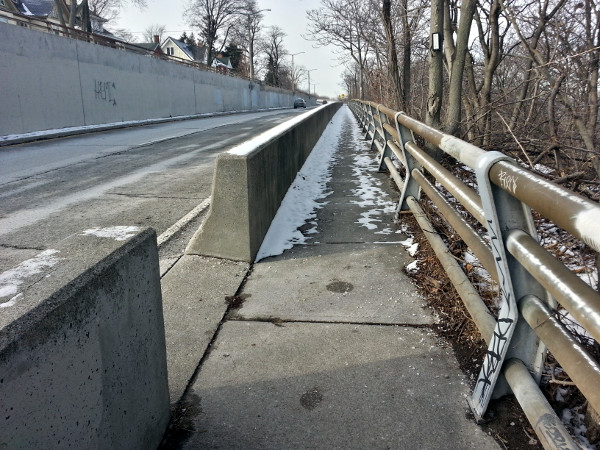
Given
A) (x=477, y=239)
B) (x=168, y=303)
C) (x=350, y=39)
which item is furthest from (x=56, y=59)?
(x=477, y=239)

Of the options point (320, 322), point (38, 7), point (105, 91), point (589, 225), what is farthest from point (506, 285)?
point (38, 7)

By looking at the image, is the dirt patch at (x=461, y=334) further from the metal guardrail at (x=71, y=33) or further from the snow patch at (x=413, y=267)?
the metal guardrail at (x=71, y=33)

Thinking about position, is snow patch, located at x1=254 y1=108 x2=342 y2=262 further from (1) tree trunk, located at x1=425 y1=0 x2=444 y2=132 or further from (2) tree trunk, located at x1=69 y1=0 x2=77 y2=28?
(2) tree trunk, located at x1=69 y1=0 x2=77 y2=28

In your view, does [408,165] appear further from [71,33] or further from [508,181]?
[71,33]

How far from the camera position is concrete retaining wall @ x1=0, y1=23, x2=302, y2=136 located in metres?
15.5

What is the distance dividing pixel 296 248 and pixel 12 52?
15.6 m

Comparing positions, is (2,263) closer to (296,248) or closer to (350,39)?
(296,248)

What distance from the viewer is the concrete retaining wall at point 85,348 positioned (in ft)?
3.75

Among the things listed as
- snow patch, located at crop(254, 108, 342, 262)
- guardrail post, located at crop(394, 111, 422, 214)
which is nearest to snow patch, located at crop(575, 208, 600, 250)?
snow patch, located at crop(254, 108, 342, 262)

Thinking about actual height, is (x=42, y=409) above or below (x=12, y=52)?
below

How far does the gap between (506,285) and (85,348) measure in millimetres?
1610

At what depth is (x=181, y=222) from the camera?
5348 millimetres

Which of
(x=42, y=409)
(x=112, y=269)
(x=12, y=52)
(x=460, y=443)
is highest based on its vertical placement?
(x=12, y=52)

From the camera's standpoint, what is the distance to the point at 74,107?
18.6m
